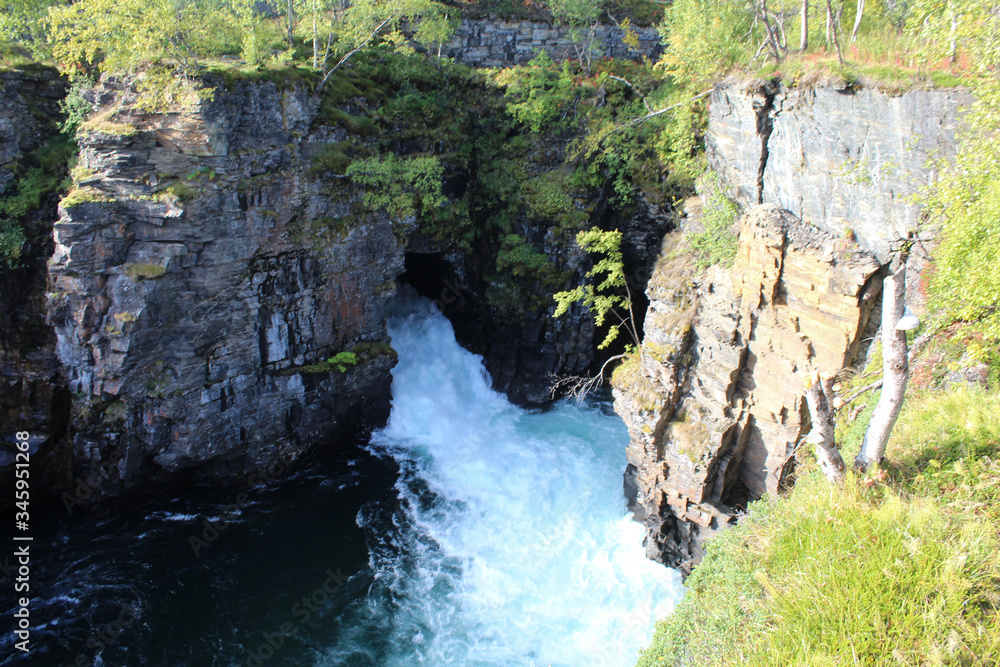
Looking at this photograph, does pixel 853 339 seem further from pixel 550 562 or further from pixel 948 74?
pixel 550 562

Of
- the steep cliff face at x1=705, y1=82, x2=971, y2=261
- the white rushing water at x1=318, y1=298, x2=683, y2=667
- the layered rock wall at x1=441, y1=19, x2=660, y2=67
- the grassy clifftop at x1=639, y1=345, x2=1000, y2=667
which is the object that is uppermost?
the layered rock wall at x1=441, y1=19, x2=660, y2=67

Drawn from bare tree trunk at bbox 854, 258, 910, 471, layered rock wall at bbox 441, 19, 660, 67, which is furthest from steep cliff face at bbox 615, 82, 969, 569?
layered rock wall at bbox 441, 19, 660, 67

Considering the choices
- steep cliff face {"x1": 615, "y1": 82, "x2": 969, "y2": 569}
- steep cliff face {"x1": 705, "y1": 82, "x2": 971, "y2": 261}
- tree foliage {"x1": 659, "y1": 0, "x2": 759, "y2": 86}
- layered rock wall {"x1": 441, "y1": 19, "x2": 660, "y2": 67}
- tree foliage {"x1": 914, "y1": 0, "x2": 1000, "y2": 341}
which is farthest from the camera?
layered rock wall {"x1": 441, "y1": 19, "x2": 660, "y2": 67}

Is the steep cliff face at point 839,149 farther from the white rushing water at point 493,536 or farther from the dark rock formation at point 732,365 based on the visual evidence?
the white rushing water at point 493,536

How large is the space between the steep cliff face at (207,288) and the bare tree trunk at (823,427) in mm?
15860

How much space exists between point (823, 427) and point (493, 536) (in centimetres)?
1192

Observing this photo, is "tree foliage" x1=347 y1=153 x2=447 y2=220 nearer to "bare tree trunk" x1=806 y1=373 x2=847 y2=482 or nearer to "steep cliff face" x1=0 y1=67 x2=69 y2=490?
"steep cliff face" x1=0 y1=67 x2=69 y2=490

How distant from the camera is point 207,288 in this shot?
715 inches

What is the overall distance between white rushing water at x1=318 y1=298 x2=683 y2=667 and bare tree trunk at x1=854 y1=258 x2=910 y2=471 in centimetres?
897

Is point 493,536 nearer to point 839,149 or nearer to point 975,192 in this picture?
point 839,149

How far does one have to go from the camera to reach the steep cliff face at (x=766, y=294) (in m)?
12.3

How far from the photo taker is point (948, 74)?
1123 cm

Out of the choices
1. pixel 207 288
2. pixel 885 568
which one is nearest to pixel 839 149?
pixel 885 568

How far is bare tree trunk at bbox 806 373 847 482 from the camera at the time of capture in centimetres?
855
